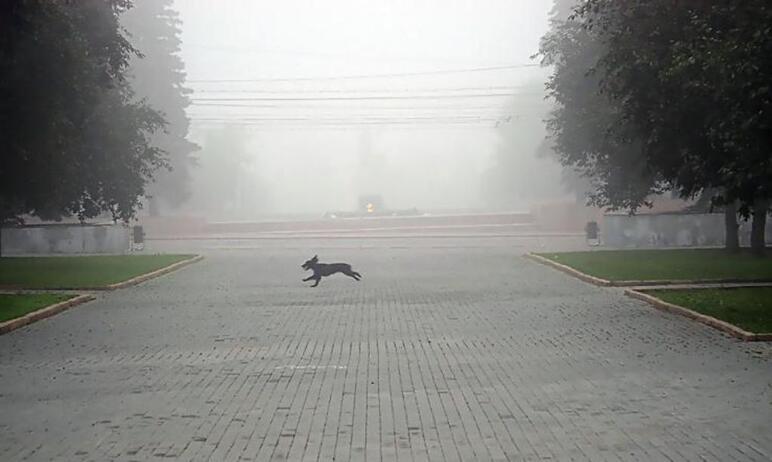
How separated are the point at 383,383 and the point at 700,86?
24.3ft

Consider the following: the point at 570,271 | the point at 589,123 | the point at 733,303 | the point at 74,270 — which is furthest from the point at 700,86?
the point at 74,270

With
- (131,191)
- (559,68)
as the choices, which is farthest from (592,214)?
(131,191)

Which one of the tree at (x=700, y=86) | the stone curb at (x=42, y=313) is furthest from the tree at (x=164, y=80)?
the tree at (x=700, y=86)

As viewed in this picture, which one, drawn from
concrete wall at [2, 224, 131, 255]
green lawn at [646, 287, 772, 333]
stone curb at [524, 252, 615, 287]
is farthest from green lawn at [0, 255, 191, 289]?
green lawn at [646, 287, 772, 333]

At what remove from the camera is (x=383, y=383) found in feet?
31.6

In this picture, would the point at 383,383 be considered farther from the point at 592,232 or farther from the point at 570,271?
the point at 592,232

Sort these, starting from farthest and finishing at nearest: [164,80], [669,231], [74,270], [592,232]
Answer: [164,80] → [592,232] → [669,231] → [74,270]

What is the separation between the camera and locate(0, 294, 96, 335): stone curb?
48.1 ft

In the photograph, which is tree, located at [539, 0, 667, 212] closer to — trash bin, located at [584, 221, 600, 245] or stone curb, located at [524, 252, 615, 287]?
stone curb, located at [524, 252, 615, 287]

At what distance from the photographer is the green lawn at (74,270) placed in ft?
74.3

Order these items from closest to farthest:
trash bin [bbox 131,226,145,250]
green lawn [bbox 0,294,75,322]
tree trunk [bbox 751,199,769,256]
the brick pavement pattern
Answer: the brick pavement pattern
green lawn [bbox 0,294,75,322]
tree trunk [bbox 751,199,769,256]
trash bin [bbox 131,226,145,250]

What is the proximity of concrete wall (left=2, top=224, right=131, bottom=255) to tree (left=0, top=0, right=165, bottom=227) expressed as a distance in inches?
399

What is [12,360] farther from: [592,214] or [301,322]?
[592,214]

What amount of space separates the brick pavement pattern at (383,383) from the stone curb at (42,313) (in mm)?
244
